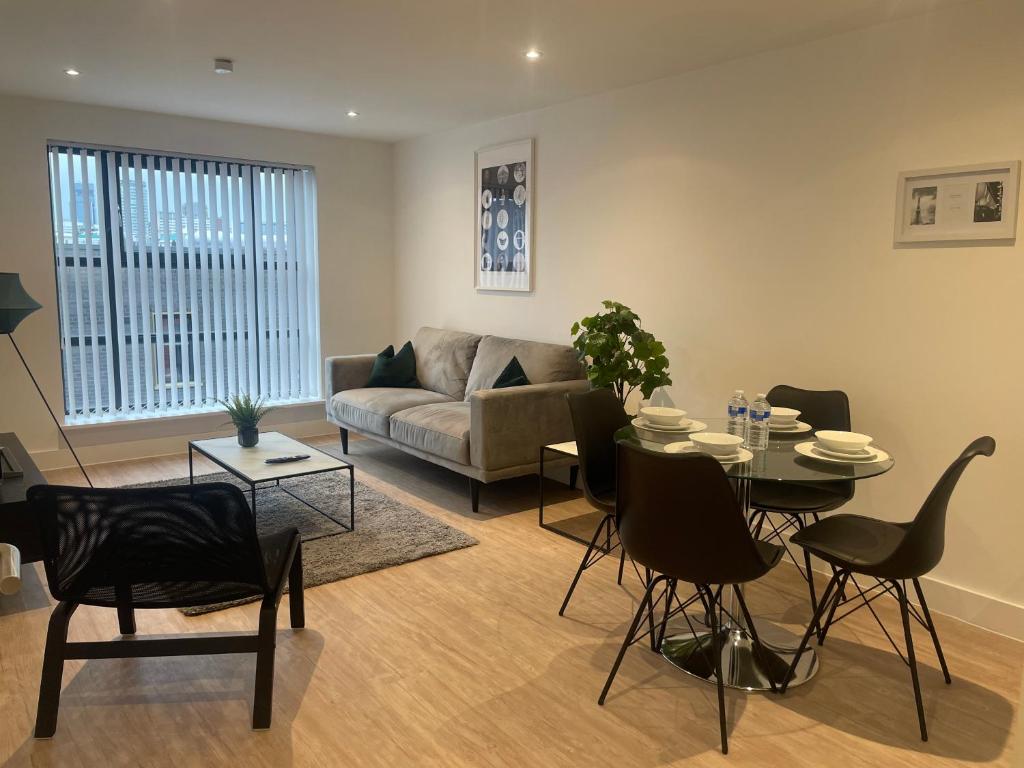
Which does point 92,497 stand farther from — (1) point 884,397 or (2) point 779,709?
(1) point 884,397

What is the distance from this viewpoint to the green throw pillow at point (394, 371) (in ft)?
19.4

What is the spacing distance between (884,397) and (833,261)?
2.19 feet

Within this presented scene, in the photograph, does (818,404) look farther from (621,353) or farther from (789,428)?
(621,353)

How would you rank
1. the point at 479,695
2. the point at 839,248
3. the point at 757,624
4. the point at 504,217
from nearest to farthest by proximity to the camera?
the point at 479,695 < the point at 757,624 < the point at 839,248 < the point at 504,217

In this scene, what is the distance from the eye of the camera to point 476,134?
5.72 m

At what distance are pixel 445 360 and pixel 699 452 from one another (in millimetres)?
3358

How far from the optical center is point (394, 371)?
5.93 metres

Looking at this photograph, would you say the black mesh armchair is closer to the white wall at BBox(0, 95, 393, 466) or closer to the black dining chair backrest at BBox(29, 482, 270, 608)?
the black dining chair backrest at BBox(29, 482, 270, 608)

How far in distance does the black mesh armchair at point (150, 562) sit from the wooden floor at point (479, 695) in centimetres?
19

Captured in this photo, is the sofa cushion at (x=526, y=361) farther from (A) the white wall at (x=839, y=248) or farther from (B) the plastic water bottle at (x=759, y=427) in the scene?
(B) the plastic water bottle at (x=759, y=427)

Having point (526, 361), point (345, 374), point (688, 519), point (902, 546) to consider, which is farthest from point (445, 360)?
point (902, 546)

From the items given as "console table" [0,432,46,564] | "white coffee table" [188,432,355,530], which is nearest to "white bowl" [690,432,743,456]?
"white coffee table" [188,432,355,530]

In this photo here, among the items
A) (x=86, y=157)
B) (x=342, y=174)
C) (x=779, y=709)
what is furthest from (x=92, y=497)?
(x=342, y=174)

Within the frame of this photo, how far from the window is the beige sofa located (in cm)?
76
